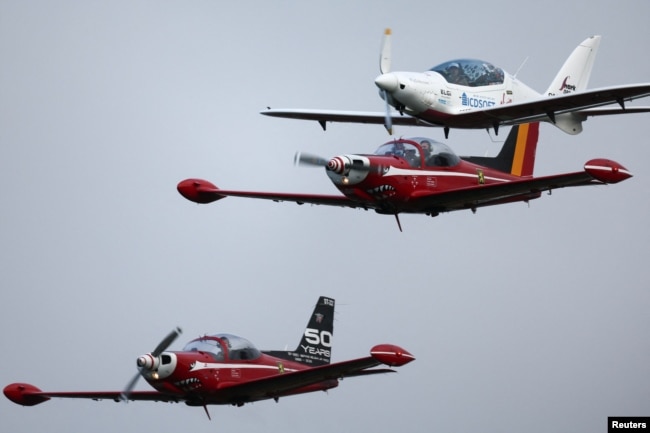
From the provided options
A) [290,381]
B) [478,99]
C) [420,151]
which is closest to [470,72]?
[478,99]

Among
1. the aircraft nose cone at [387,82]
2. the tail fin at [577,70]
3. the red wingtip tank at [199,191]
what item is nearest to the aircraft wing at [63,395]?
the red wingtip tank at [199,191]

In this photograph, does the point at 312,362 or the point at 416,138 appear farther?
the point at 312,362

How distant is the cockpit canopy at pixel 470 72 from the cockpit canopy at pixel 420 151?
3.91 m

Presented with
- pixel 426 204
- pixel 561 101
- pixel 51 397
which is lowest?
pixel 51 397

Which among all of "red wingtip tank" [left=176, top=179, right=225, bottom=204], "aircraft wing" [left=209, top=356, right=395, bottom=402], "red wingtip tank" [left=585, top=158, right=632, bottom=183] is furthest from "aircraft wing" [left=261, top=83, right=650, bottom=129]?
"aircraft wing" [left=209, top=356, right=395, bottom=402]

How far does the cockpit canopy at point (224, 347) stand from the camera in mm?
53062

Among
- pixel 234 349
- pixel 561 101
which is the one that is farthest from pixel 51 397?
pixel 561 101

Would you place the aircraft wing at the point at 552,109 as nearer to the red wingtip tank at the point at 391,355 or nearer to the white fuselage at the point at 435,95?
the white fuselage at the point at 435,95

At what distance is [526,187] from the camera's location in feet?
159

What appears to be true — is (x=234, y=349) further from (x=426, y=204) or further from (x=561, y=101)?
(x=561, y=101)

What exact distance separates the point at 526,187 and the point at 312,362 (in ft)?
37.4

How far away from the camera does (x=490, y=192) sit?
160 feet

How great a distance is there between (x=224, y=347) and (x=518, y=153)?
1086cm

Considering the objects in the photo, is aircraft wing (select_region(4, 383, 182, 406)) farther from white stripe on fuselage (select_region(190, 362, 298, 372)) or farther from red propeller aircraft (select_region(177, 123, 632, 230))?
red propeller aircraft (select_region(177, 123, 632, 230))
